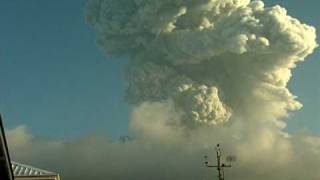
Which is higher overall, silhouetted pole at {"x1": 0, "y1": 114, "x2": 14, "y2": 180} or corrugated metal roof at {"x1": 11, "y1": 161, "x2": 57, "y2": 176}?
corrugated metal roof at {"x1": 11, "y1": 161, "x2": 57, "y2": 176}

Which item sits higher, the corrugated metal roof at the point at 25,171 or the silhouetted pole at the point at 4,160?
the corrugated metal roof at the point at 25,171

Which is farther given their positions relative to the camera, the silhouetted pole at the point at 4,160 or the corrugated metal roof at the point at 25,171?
the corrugated metal roof at the point at 25,171

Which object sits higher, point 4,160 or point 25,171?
point 25,171

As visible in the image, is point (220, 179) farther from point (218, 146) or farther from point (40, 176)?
point (40, 176)

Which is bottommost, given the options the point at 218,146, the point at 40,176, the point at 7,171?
the point at 7,171

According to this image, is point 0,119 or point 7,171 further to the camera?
point 7,171

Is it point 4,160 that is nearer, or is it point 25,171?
point 4,160

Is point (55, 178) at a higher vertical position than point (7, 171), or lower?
higher

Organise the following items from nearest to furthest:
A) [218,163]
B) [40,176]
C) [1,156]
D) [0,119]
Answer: [0,119] < [1,156] < [40,176] < [218,163]

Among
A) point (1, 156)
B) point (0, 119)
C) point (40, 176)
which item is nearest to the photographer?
point (0, 119)

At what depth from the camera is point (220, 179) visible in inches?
2254

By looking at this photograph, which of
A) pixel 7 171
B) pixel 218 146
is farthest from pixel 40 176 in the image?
pixel 7 171

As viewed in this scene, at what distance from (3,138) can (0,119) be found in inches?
28.1

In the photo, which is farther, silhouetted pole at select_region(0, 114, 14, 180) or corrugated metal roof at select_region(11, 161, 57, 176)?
corrugated metal roof at select_region(11, 161, 57, 176)
